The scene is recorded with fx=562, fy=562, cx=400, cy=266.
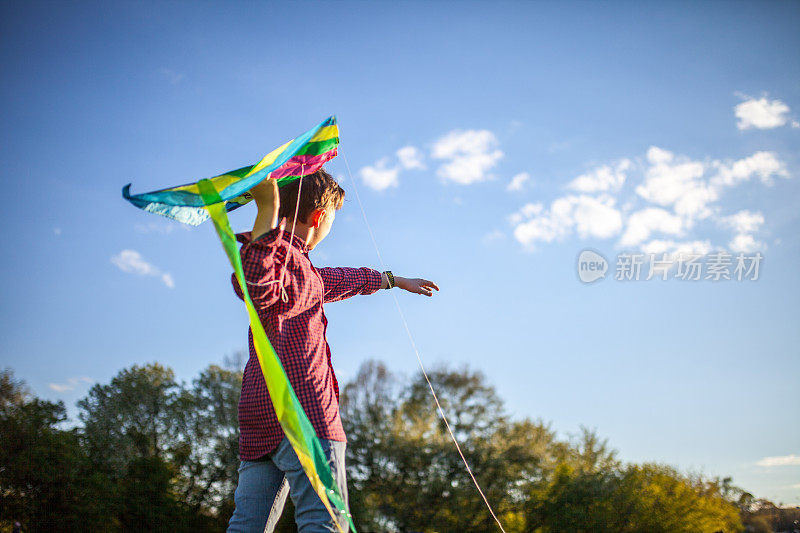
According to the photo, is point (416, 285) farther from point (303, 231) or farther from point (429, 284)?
point (303, 231)

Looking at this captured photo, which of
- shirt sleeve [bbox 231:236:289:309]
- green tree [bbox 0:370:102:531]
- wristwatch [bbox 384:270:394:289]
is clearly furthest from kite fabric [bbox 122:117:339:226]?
green tree [bbox 0:370:102:531]

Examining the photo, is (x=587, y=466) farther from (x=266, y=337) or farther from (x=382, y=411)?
(x=266, y=337)

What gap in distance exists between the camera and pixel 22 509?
17016mm

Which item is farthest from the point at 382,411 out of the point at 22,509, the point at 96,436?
the point at 22,509

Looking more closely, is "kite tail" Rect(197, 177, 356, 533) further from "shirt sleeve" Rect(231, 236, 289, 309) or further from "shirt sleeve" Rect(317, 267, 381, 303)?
"shirt sleeve" Rect(317, 267, 381, 303)

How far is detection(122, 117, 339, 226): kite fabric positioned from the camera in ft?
5.69

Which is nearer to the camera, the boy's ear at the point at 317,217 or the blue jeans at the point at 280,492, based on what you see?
the blue jeans at the point at 280,492

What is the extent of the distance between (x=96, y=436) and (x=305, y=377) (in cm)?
2215

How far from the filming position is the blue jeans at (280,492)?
162 centimetres

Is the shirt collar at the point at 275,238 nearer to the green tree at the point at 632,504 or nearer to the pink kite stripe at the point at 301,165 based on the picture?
the pink kite stripe at the point at 301,165

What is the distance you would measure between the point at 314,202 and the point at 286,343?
0.53m

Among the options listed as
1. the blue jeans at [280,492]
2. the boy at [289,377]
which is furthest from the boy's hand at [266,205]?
the blue jeans at [280,492]

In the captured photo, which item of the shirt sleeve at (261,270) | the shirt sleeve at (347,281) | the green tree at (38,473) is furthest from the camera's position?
the green tree at (38,473)

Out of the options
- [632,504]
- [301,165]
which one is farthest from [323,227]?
[632,504]
